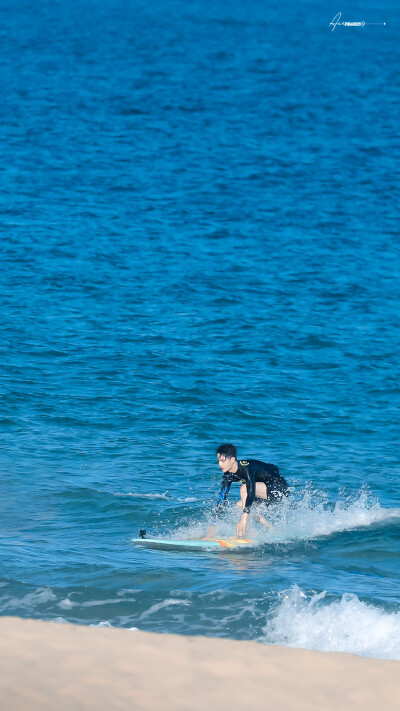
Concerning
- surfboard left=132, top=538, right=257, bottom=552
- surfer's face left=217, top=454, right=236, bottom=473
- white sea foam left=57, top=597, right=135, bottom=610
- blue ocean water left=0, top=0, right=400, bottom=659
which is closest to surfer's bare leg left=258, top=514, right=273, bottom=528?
blue ocean water left=0, top=0, right=400, bottom=659

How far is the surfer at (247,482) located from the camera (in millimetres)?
16328

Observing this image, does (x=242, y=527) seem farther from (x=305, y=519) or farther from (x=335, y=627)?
(x=335, y=627)

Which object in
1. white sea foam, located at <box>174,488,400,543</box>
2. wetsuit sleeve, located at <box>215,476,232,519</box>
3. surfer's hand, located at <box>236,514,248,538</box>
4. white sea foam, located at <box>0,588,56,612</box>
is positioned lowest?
white sea foam, located at <box>174,488,400,543</box>

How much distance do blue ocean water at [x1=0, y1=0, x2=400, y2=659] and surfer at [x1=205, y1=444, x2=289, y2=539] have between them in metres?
0.65

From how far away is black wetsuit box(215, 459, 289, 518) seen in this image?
54.7 ft

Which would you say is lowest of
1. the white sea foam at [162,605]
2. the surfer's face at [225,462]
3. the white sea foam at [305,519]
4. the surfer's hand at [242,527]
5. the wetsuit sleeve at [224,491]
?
the white sea foam at [305,519]

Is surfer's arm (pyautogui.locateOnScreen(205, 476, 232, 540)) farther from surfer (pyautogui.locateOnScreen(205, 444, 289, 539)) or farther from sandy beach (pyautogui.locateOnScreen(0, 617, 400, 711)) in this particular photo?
sandy beach (pyautogui.locateOnScreen(0, 617, 400, 711))

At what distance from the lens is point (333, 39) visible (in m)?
94.5

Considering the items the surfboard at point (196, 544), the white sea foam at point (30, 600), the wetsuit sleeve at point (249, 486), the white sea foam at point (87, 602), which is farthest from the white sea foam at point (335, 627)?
the white sea foam at point (30, 600)

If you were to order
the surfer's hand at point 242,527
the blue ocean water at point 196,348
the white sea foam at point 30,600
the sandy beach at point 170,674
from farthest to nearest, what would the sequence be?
1. the surfer's hand at point 242,527
2. the blue ocean water at point 196,348
3. the white sea foam at point 30,600
4. the sandy beach at point 170,674

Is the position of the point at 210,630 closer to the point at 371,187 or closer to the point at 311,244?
the point at 311,244

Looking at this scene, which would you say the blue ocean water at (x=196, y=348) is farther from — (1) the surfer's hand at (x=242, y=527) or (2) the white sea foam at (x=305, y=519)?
(1) the surfer's hand at (x=242, y=527)

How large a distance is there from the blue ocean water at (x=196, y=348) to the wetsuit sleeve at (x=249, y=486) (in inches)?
30.8

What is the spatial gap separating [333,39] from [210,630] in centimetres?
9047
